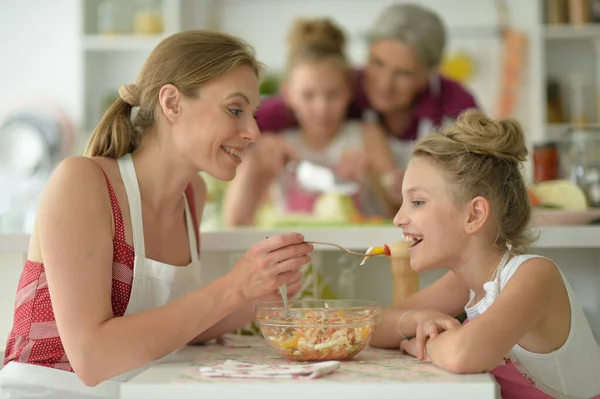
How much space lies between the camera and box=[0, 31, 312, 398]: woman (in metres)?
1.37

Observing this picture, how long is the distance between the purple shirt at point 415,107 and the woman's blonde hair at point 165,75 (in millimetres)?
1476

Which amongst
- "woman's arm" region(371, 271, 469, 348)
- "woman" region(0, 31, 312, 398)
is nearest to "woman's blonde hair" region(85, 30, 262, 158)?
"woman" region(0, 31, 312, 398)

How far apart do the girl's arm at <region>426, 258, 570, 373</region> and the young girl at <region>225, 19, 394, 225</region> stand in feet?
5.44

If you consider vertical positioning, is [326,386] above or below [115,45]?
below

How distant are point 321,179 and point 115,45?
5.65 ft

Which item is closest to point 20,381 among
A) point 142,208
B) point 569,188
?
point 142,208

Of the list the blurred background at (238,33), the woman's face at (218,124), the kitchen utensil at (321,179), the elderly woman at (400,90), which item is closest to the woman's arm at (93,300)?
the woman's face at (218,124)

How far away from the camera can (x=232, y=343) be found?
162 centimetres

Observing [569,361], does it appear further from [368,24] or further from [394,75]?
[368,24]

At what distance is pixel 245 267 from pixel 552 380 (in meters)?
0.58

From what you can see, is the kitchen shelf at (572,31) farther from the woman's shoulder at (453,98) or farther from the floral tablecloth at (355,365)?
the floral tablecloth at (355,365)

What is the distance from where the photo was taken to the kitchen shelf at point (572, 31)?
4094 mm

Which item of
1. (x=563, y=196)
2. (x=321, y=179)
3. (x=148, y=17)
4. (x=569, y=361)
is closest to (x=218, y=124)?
(x=569, y=361)

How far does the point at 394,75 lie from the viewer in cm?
304
